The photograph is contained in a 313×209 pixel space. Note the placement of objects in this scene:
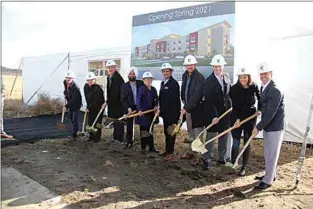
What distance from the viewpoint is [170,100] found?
205 inches

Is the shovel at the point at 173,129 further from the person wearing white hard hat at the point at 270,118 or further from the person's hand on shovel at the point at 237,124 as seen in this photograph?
the person wearing white hard hat at the point at 270,118

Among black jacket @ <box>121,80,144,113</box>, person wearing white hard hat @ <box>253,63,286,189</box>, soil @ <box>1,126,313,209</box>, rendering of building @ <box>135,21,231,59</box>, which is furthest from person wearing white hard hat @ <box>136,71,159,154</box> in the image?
person wearing white hard hat @ <box>253,63,286,189</box>

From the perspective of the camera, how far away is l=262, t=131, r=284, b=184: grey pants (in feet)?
13.1

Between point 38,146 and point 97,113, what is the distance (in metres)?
1.25

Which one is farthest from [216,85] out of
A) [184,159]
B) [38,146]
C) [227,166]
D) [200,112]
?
[38,146]

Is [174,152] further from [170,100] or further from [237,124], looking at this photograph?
[237,124]

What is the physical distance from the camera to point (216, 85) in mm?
4605

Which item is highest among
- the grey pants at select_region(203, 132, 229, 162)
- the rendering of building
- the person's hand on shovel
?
the rendering of building

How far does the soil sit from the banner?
201cm

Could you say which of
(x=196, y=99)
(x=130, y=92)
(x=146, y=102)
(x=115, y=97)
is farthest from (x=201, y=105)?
(x=115, y=97)

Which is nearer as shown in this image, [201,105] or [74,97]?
[201,105]

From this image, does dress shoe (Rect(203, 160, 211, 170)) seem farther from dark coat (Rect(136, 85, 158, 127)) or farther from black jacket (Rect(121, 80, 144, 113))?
black jacket (Rect(121, 80, 144, 113))

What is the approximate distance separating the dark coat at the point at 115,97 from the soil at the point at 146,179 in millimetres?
644

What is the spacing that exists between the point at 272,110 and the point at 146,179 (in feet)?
5.96
